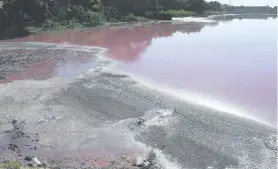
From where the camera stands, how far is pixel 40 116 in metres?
16.7


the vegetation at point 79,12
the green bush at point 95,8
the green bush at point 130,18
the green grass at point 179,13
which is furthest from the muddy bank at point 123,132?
the green grass at point 179,13

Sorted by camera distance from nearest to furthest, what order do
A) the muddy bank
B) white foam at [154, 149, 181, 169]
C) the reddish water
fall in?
1. white foam at [154, 149, 181, 169]
2. the muddy bank
3. the reddish water

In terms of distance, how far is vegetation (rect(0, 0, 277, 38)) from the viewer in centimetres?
4278

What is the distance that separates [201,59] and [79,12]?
27.6m

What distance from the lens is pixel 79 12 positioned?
173ft

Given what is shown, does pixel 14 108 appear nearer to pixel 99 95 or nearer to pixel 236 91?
pixel 99 95

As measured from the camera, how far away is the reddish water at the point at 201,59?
2005 cm

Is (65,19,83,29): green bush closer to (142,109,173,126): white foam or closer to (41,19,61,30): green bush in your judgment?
(41,19,61,30): green bush

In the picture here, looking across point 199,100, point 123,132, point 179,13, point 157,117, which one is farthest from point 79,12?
point 123,132

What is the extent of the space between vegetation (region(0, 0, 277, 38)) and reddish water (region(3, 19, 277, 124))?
3432 mm

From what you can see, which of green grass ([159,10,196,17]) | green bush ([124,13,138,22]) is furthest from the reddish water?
green grass ([159,10,196,17])

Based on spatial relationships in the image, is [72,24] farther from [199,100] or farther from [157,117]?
[157,117]

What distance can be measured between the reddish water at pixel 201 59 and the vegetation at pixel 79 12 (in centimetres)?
343

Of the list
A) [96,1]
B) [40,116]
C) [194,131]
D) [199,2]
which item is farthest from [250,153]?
[199,2]
